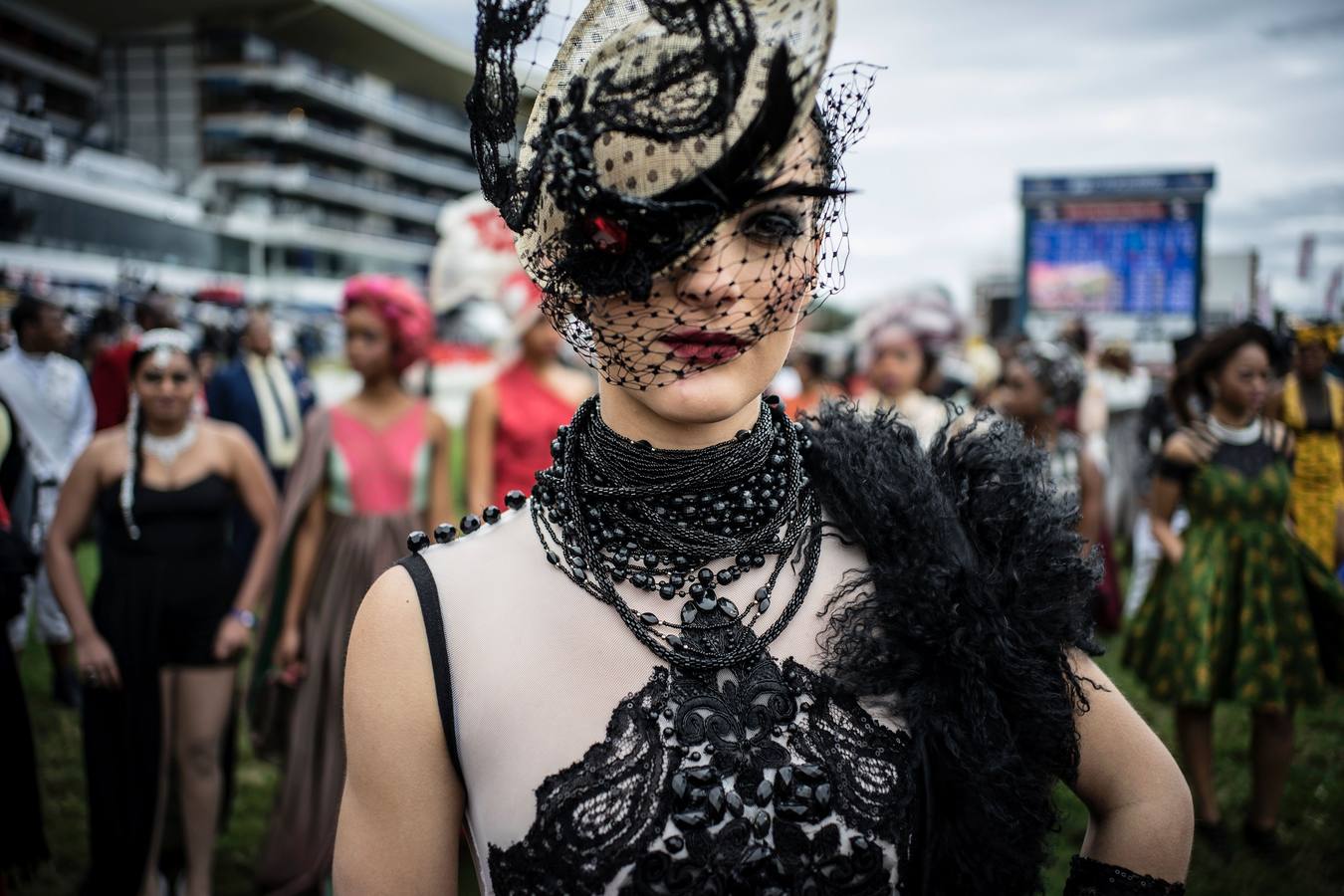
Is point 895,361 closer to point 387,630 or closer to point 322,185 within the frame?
point 387,630

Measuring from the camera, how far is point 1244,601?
4422 millimetres

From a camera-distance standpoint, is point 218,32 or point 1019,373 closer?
point 1019,373

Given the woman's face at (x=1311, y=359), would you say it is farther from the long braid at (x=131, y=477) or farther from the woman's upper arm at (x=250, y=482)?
the long braid at (x=131, y=477)

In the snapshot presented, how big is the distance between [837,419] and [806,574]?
32 centimetres

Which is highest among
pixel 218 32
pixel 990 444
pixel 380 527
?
pixel 218 32

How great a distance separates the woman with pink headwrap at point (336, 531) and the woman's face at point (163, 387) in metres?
0.49

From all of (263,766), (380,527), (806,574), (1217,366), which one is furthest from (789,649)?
(263,766)

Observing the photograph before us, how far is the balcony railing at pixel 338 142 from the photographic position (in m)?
61.2

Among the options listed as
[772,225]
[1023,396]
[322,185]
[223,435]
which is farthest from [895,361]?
[322,185]

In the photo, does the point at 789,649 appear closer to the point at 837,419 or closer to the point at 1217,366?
the point at 837,419

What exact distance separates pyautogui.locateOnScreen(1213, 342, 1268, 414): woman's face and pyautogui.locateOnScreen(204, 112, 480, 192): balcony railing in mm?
54687

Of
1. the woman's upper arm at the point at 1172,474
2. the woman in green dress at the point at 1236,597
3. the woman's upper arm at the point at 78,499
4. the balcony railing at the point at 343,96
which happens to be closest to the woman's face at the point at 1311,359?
the woman in green dress at the point at 1236,597

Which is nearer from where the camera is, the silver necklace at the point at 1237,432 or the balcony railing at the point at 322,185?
the silver necklace at the point at 1237,432

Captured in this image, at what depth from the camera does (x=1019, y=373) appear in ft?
19.5
